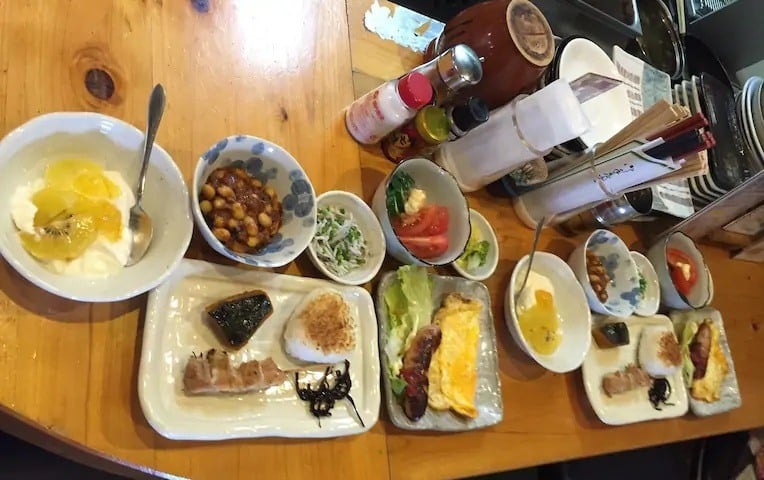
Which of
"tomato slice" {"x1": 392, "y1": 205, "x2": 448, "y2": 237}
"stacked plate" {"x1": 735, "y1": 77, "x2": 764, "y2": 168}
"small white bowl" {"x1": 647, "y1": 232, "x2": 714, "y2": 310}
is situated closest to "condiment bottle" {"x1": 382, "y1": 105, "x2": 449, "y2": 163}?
"tomato slice" {"x1": 392, "y1": 205, "x2": 448, "y2": 237}

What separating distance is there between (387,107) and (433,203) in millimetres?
269

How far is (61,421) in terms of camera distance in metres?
0.92

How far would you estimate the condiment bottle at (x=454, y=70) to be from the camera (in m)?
1.38

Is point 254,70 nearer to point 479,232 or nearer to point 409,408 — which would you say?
point 479,232

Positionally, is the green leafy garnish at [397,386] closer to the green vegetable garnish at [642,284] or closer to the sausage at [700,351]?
the green vegetable garnish at [642,284]

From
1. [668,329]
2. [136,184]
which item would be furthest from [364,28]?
[668,329]

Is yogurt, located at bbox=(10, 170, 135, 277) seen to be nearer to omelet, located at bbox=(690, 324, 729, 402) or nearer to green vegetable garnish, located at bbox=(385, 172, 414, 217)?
green vegetable garnish, located at bbox=(385, 172, 414, 217)

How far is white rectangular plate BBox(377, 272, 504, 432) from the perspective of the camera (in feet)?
4.17

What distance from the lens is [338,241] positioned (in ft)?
4.29

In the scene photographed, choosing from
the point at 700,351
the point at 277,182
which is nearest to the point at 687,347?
the point at 700,351

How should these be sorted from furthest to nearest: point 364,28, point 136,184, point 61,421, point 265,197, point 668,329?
point 668,329
point 364,28
point 265,197
point 136,184
point 61,421

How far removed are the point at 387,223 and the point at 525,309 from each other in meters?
0.49

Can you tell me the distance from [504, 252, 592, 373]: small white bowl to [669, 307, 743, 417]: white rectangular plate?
0.53 m

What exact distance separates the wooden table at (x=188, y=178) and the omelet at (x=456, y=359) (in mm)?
82
